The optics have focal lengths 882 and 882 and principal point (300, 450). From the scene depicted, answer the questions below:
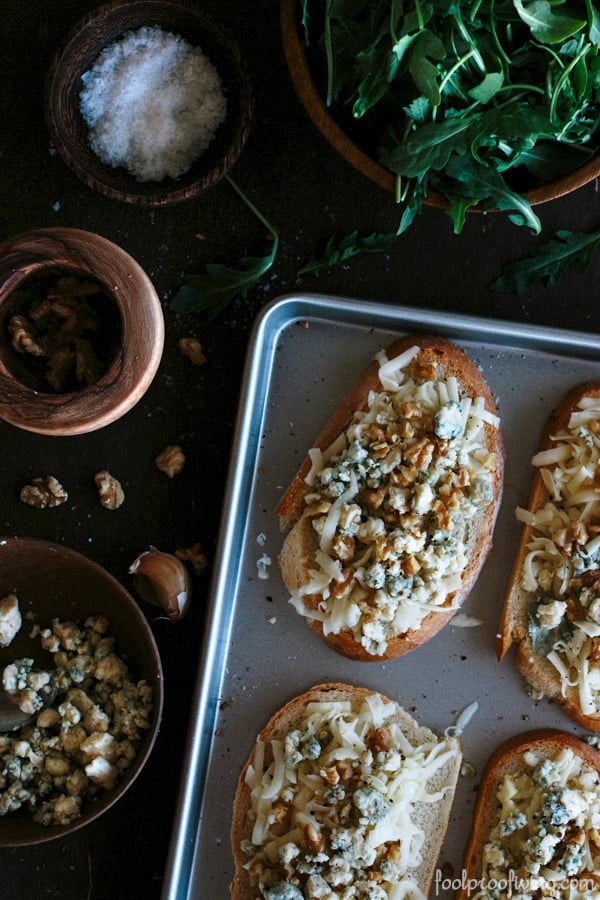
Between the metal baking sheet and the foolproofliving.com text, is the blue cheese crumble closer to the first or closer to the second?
the metal baking sheet

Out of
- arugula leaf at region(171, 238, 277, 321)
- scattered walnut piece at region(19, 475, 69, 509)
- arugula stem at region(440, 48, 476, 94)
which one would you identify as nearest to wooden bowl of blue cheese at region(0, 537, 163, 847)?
scattered walnut piece at region(19, 475, 69, 509)

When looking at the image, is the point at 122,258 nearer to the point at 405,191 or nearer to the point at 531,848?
the point at 405,191

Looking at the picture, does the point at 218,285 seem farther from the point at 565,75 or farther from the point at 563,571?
the point at 563,571

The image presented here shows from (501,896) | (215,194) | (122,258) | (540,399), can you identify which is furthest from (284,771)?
(215,194)

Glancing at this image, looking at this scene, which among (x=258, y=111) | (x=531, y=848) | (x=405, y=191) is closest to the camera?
(x=405, y=191)

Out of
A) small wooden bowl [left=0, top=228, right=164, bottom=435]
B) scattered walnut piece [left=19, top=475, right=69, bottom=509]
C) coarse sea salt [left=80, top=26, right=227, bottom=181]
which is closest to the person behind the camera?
small wooden bowl [left=0, top=228, right=164, bottom=435]
